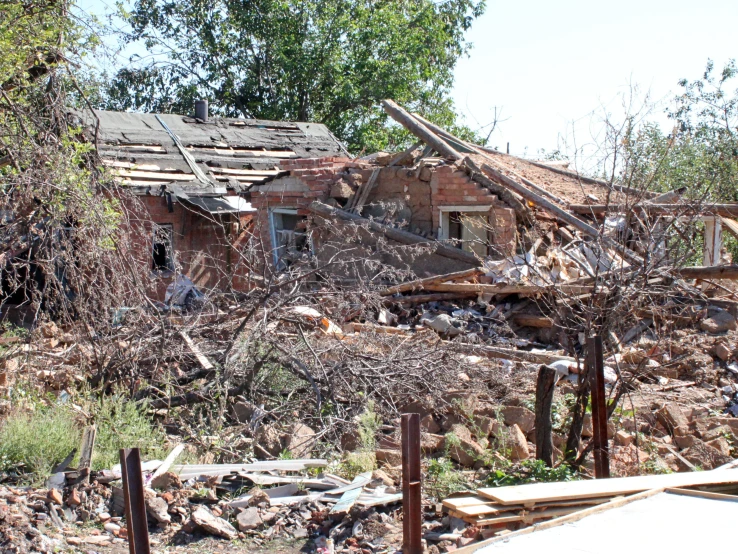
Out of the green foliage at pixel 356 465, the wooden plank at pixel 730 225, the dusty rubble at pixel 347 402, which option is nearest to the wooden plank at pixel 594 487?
the dusty rubble at pixel 347 402

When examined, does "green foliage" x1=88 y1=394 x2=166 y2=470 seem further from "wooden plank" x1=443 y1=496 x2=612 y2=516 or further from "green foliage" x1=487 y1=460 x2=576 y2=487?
"wooden plank" x1=443 y1=496 x2=612 y2=516

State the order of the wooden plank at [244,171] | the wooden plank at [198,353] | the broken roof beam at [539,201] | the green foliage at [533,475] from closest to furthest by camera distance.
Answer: the green foliage at [533,475] < the wooden plank at [198,353] < the broken roof beam at [539,201] < the wooden plank at [244,171]

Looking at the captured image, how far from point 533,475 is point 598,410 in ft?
1.99

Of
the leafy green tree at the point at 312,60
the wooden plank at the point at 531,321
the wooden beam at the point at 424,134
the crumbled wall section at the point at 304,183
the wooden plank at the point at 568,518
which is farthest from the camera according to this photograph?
the leafy green tree at the point at 312,60

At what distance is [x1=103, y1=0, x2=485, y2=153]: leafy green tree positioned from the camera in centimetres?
2392

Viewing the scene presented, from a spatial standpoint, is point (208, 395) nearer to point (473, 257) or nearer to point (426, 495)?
point (426, 495)

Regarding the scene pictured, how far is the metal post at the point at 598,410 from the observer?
4832 mm

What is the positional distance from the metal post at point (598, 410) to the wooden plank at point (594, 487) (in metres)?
Result: 0.48

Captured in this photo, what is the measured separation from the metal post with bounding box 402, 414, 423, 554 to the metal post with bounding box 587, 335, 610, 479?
A: 1.79 meters

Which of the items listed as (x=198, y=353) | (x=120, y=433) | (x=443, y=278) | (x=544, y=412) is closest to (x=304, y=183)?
(x=443, y=278)

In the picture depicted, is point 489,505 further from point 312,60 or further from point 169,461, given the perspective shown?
point 312,60

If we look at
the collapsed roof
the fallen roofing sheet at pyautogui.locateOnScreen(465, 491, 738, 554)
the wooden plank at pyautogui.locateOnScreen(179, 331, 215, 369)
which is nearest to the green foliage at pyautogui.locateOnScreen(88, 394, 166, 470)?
the wooden plank at pyautogui.locateOnScreen(179, 331, 215, 369)

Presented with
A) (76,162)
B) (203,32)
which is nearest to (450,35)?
(203,32)

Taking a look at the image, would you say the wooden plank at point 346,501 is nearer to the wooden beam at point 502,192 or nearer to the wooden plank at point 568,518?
the wooden plank at point 568,518
